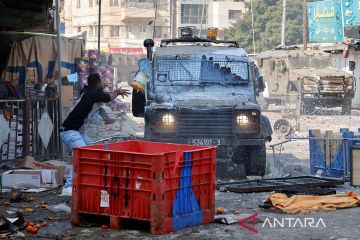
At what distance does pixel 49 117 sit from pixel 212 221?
636 cm

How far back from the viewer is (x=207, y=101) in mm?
11477

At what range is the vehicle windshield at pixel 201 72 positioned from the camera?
12.2 metres

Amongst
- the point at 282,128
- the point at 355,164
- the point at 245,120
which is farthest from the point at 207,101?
the point at 282,128

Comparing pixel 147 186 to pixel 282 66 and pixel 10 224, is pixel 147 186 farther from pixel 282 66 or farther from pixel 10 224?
pixel 282 66

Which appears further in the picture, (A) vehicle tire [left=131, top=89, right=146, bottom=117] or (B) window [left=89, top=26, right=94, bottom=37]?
(B) window [left=89, top=26, right=94, bottom=37]

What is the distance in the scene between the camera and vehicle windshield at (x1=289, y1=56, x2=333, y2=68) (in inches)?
1129

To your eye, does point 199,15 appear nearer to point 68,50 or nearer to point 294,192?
point 68,50

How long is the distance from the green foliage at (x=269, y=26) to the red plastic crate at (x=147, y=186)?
4907 cm

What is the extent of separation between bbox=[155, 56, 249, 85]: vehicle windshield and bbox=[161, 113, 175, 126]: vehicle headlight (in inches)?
42.1

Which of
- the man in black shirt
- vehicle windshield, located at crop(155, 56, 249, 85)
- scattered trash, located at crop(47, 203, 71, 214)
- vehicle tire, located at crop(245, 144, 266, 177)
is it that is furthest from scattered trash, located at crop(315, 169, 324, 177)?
scattered trash, located at crop(47, 203, 71, 214)

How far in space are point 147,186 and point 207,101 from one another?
14.7ft

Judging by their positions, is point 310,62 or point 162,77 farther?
point 310,62

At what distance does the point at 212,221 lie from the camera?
7.93m

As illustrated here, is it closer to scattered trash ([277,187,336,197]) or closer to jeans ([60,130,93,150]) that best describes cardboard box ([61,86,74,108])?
jeans ([60,130,93,150])
